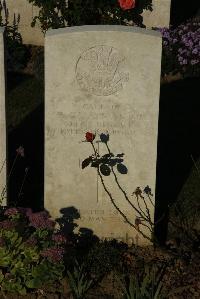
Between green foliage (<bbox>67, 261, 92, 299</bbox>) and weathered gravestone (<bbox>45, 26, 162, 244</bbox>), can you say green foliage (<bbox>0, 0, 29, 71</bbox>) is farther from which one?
green foliage (<bbox>67, 261, 92, 299</bbox>)

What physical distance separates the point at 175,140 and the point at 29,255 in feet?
12.3

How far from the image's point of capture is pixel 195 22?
11.6m

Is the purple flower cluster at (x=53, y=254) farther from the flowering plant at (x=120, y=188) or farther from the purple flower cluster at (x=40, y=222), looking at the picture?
the flowering plant at (x=120, y=188)

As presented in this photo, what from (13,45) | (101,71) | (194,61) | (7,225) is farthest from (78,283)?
(13,45)

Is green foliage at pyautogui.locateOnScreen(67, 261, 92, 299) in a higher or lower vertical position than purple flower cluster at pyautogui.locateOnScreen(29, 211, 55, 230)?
lower

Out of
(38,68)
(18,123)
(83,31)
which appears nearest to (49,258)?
(83,31)

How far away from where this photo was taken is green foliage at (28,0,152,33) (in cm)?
1073

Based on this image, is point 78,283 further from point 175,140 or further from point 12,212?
point 175,140

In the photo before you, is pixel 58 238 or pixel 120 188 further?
pixel 120 188

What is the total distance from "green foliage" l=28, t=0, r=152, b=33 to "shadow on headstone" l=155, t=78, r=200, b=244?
1.33 meters

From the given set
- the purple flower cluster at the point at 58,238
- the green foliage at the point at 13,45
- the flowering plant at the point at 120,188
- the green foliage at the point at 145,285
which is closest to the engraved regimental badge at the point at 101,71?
the flowering plant at the point at 120,188

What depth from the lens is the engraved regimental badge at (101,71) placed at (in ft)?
19.1

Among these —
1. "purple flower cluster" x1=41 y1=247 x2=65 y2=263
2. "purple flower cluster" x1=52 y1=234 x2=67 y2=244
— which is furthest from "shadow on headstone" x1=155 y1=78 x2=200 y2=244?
"purple flower cluster" x1=41 y1=247 x2=65 y2=263

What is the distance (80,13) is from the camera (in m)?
10.7
